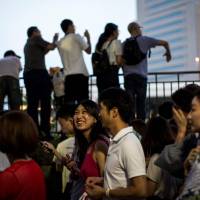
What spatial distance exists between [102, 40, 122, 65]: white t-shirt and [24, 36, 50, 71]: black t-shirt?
38.6 inches

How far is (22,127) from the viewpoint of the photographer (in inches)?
124

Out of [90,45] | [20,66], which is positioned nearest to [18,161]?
[90,45]

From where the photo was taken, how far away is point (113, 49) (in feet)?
26.7

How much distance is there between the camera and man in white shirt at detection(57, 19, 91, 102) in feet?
26.6

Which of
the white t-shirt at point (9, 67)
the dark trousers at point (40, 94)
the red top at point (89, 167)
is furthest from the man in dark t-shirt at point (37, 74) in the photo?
the red top at point (89, 167)

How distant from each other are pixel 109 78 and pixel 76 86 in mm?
528

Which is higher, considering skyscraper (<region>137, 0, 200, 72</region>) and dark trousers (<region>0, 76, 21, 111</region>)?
skyscraper (<region>137, 0, 200, 72</region>)

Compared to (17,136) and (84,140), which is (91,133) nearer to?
(84,140)

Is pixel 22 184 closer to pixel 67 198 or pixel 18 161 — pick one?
pixel 18 161

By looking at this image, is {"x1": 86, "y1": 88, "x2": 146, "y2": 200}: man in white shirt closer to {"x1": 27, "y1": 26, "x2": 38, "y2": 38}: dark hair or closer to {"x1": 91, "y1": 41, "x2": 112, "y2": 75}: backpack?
{"x1": 91, "y1": 41, "x2": 112, "y2": 75}: backpack

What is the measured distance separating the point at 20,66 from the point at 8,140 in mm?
6099

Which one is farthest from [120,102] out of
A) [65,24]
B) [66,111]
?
[65,24]

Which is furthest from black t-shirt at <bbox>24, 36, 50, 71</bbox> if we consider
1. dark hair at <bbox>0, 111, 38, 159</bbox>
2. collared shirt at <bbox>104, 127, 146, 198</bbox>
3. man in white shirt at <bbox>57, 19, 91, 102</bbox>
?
dark hair at <bbox>0, 111, 38, 159</bbox>

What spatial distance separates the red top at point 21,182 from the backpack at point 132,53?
4.97 metres
